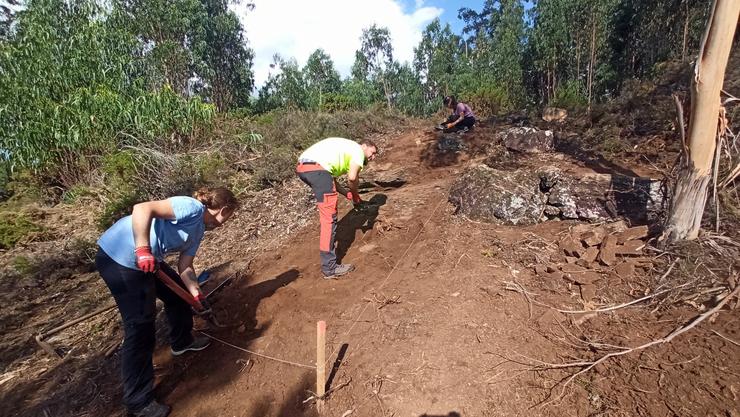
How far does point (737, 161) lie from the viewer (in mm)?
2521

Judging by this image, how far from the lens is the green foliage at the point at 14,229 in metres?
6.30

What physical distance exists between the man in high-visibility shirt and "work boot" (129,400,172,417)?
1.67 meters

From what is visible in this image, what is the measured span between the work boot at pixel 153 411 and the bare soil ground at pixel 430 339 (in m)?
0.07

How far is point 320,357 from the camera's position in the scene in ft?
6.82

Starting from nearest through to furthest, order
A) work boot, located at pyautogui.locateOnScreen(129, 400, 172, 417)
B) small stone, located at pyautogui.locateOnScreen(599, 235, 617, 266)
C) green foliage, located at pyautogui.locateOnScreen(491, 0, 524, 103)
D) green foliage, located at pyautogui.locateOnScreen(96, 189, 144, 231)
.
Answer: work boot, located at pyautogui.locateOnScreen(129, 400, 172, 417), small stone, located at pyautogui.locateOnScreen(599, 235, 617, 266), green foliage, located at pyautogui.locateOnScreen(96, 189, 144, 231), green foliage, located at pyautogui.locateOnScreen(491, 0, 524, 103)

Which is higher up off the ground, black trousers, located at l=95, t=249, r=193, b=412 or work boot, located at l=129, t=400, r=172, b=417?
black trousers, located at l=95, t=249, r=193, b=412

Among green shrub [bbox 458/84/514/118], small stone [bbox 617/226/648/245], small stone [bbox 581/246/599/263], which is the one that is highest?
green shrub [bbox 458/84/514/118]

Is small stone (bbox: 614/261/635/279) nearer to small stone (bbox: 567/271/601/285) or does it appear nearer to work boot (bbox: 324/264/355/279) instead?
small stone (bbox: 567/271/601/285)

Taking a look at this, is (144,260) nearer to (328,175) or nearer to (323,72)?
(328,175)

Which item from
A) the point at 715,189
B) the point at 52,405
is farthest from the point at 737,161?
the point at 52,405

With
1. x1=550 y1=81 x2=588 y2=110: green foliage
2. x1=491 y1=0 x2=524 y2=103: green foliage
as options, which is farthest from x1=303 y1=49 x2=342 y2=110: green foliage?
x1=550 y1=81 x2=588 y2=110: green foliage

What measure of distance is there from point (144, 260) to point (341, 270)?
1.90 metres

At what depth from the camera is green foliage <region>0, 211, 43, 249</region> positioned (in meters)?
6.30

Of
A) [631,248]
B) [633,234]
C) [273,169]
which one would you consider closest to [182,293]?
[631,248]
